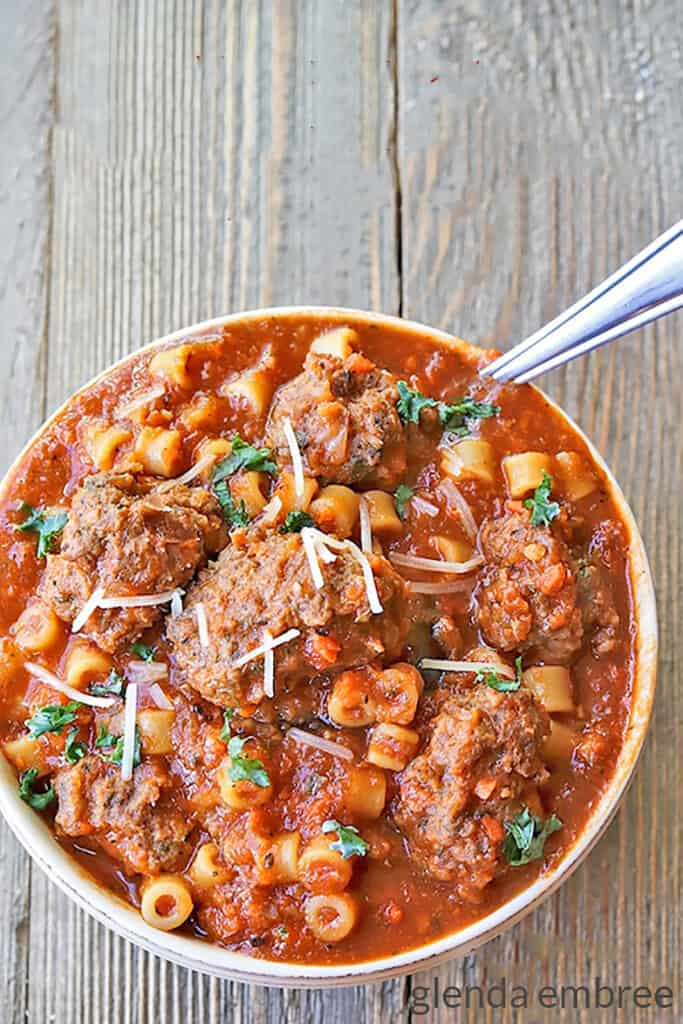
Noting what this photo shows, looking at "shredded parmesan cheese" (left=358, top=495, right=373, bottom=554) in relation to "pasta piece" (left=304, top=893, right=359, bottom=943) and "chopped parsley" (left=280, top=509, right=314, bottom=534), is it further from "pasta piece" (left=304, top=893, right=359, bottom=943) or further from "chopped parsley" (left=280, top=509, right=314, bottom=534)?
"pasta piece" (left=304, top=893, right=359, bottom=943)

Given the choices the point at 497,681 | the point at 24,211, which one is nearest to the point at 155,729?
the point at 497,681

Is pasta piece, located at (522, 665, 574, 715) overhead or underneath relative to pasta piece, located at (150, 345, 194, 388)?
underneath

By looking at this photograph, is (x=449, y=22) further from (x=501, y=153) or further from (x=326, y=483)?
(x=326, y=483)

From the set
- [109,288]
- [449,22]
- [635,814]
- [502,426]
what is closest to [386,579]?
[502,426]

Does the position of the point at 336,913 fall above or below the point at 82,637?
below

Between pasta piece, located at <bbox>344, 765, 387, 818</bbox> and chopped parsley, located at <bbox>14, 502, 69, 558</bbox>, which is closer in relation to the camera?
pasta piece, located at <bbox>344, 765, 387, 818</bbox>

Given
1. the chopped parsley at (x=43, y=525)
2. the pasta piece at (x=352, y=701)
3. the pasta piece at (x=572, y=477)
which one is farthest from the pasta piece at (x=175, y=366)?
the pasta piece at (x=572, y=477)

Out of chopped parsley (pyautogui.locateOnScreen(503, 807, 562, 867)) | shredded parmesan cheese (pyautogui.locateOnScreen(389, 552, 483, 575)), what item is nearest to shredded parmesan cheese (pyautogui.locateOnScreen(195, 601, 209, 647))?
shredded parmesan cheese (pyautogui.locateOnScreen(389, 552, 483, 575))
